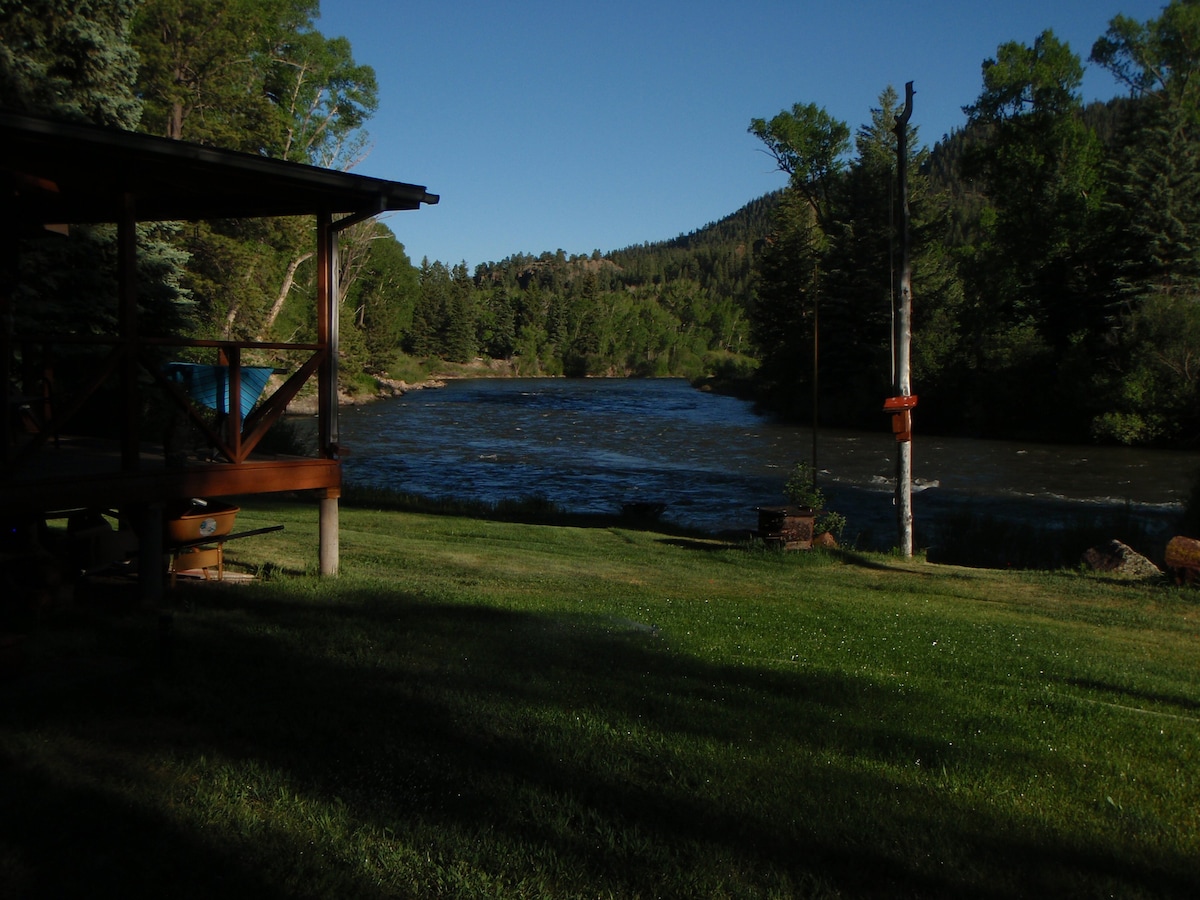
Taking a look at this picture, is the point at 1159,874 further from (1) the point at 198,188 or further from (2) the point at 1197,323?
(2) the point at 1197,323

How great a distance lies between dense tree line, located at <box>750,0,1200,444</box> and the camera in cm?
4062

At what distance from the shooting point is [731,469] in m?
32.9

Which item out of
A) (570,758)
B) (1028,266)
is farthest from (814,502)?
(1028,266)

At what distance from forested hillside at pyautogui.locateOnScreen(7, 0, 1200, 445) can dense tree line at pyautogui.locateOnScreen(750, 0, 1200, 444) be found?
0.41ft

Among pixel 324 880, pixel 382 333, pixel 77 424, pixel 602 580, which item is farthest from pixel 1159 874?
pixel 382 333

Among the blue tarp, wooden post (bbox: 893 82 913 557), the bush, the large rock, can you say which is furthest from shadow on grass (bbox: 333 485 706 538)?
the blue tarp

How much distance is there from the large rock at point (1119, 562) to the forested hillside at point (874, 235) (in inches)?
330

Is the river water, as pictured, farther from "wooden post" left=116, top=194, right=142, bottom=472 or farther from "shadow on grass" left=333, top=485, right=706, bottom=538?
"wooden post" left=116, top=194, right=142, bottom=472

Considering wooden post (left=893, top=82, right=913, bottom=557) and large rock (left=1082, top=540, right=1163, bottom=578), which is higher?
wooden post (left=893, top=82, right=913, bottom=557)

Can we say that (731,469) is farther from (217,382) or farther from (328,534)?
(217,382)

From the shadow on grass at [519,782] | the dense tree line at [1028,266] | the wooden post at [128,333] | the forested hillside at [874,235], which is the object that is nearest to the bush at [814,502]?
the forested hillside at [874,235]

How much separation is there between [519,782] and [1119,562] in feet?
43.7

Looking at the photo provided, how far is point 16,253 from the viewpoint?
31.9 ft

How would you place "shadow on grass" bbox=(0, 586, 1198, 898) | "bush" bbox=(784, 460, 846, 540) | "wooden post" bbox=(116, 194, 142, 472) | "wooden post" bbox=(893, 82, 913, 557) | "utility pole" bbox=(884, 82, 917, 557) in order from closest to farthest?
"shadow on grass" bbox=(0, 586, 1198, 898) → "wooden post" bbox=(116, 194, 142, 472) → "utility pole" bbox=(884, 82, 917, 557) → "wooden post" bbox=(893, 82, 913, 557) → "bush" bbox=(784, 460, 846, 540)
